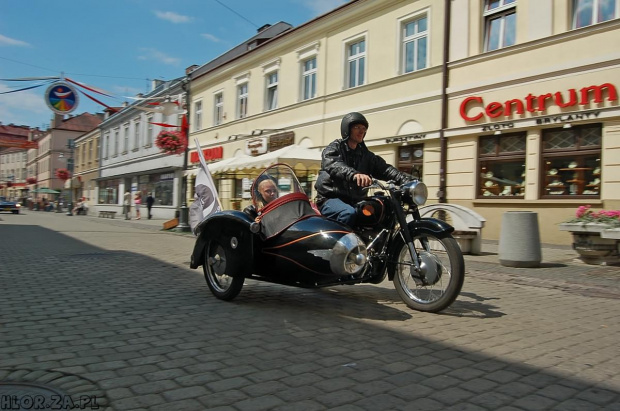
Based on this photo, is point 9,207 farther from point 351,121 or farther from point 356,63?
point 351,121

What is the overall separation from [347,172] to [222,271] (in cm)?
164

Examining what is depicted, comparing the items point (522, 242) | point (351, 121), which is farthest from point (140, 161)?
point (351, 121)

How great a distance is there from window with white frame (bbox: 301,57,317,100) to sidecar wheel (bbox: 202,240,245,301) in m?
15.5

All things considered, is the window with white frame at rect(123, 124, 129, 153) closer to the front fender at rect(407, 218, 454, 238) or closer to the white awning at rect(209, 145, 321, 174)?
the white awning at rect(209, 145, 321, 174)

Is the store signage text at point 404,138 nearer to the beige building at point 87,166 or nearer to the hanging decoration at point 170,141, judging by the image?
the hanging decoration at point 170,141

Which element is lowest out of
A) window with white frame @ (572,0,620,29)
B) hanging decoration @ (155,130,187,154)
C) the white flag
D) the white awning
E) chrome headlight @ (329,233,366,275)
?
chrome headlight @ (329,233,366,275)

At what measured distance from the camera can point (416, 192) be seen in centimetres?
443

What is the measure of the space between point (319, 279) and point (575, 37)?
34.3ft

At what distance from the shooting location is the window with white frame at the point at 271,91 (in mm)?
22380

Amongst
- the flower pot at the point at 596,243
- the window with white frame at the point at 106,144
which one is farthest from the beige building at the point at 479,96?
the window with white frame at the point at 106,144

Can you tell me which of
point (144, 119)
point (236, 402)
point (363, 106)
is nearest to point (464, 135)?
point (363, 106)

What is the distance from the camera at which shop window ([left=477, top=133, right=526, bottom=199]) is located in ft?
41.7

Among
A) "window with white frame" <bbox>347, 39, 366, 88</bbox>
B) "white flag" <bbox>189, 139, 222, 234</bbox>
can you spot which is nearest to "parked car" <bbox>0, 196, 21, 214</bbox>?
"window with white frame" <bbox>347, 39, 366, 88</bbox>

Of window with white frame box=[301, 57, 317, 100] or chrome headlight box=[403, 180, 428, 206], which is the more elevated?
window with white frame box=[301, 57, 317, 100]
